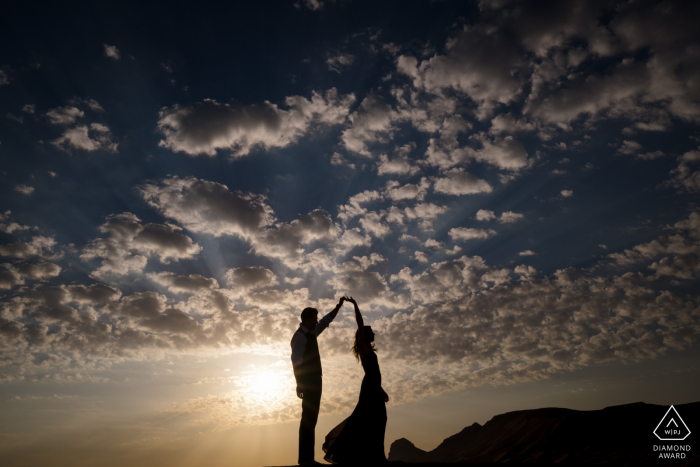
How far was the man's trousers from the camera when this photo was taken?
550 cm

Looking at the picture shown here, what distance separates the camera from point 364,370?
6.41m

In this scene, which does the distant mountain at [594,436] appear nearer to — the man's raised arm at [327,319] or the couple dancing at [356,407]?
the couple dancing at [356,407]

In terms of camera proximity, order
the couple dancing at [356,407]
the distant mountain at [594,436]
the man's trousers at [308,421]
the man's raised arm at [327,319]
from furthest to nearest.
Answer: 1. the distant mountain at [594,436]
2. the man's raised arm at [327,319]
3. the couple dancing at [356,407]
4. the man's trousers at [308,421]

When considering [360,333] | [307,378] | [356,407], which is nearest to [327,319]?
[360,333]

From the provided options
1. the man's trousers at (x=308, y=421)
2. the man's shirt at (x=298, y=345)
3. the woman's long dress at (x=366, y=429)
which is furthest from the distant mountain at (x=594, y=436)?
the man's shirt at (x=298, y=345)

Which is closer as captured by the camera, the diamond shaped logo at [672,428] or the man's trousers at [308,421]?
the man's trousers at [308,421]

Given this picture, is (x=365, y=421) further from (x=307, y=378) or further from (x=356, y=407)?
(x=307, y=378)

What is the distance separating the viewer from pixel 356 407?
6223mm

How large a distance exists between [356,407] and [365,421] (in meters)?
0.29

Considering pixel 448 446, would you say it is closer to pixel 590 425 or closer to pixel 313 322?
pixel 590 425

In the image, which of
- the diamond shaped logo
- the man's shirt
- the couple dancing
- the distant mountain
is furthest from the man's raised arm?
the diamond shaped logo

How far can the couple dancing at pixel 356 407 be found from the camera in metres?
5.63

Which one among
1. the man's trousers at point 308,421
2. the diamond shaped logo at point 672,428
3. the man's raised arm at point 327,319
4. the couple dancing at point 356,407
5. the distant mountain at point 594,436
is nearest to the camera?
the man's trousers at point 308,421

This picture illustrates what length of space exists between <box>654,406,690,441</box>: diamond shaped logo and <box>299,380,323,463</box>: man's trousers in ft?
34.2
